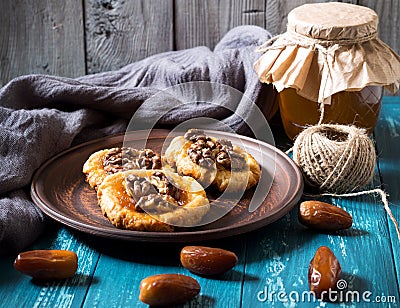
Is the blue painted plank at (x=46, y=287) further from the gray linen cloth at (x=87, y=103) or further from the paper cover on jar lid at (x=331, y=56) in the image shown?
the paper cover on jar lid at (x=331, y=56)

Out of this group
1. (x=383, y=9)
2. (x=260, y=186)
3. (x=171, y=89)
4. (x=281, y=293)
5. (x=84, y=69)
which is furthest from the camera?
(x=84, y=69)

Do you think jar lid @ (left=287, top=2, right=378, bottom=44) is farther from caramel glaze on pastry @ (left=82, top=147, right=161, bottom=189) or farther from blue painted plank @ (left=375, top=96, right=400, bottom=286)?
caramel glaze on pastry @ (left=82, top=147, right=161, bottom=189)

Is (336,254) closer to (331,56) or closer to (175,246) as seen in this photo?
(175,246)

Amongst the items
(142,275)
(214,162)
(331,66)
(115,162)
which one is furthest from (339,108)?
(142,275)

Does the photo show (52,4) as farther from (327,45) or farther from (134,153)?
(327,45)

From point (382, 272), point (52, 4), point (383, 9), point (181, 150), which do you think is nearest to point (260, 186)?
point (181, 150)

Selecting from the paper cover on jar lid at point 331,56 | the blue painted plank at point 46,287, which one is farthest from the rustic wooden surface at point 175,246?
the paper cover on jar lid at point 331,56

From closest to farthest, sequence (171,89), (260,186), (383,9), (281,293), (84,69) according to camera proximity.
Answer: (281,293) < (260,186) < (171,89) < (383,9) < (84,69)
